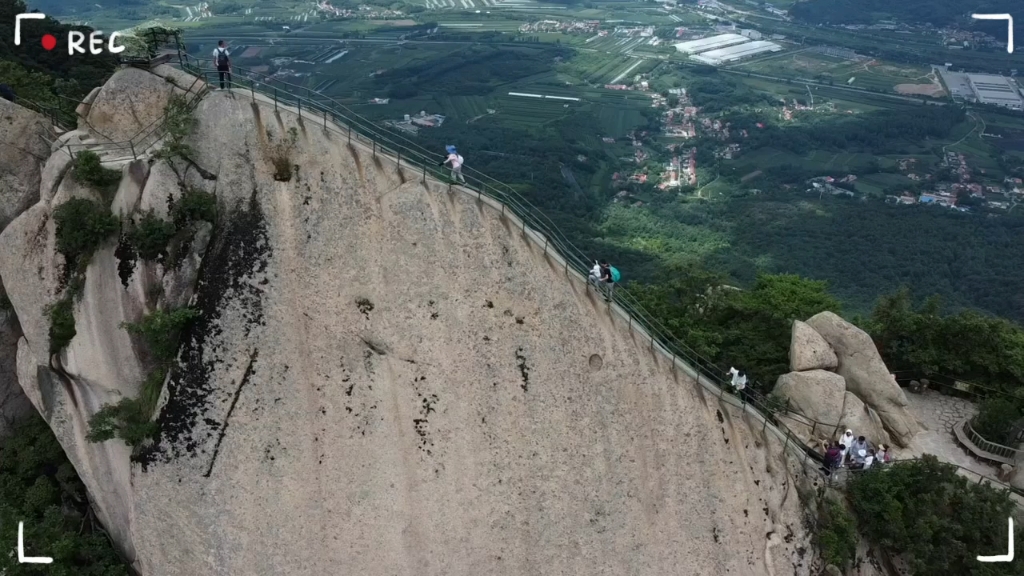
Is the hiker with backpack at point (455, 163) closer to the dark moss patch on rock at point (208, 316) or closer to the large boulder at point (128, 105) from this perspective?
the dark moss patch on rock at point (208, 316)

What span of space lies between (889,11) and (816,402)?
21209 cm

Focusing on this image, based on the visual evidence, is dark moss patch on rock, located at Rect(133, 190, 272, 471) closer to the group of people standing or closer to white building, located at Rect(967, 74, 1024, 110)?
the group of people standing

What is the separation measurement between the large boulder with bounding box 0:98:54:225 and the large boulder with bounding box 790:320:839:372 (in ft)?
79.0

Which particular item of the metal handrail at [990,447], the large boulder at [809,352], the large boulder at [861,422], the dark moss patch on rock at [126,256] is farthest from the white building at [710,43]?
the dark moss patch on rock at [126,256]

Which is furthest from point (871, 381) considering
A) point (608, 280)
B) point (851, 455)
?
point (608, 280)

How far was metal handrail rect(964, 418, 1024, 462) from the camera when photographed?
62.2ft

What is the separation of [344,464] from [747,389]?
38.6 ft

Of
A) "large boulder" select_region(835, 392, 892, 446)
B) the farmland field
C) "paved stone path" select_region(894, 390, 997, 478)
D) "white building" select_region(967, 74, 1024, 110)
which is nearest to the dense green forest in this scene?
"white building" select_region(967, 74, 1024, 110)

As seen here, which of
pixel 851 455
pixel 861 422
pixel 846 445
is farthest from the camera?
pixel 861 422

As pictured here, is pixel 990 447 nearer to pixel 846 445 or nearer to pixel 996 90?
pixel 846 445

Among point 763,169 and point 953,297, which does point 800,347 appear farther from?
point 763,169

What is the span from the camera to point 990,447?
1934 centimetres

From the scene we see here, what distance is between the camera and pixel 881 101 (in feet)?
420

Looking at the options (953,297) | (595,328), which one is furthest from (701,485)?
(953,297)
